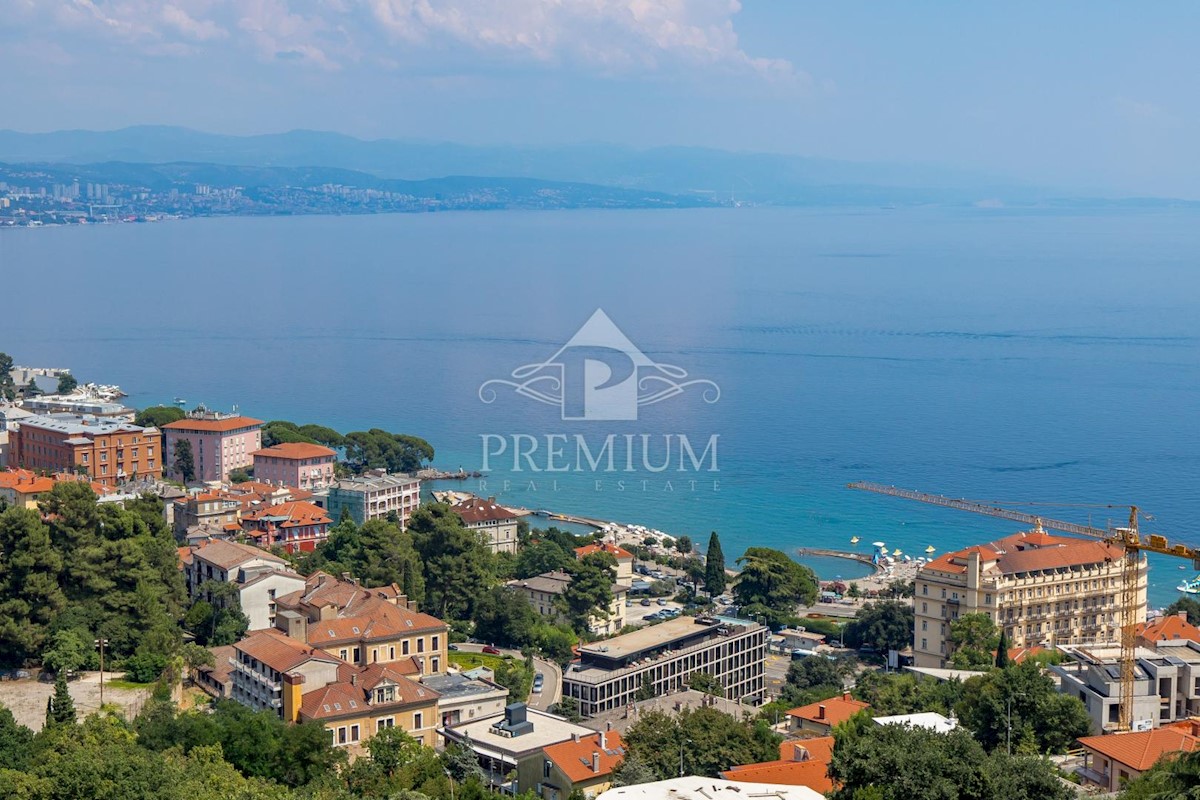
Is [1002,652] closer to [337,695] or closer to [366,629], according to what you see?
[366,629]

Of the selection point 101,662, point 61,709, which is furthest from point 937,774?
point 101,662

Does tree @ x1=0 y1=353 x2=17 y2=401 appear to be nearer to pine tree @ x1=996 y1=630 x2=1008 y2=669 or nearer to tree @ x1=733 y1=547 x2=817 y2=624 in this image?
tree @ x1=733 y1=547 x2=817 y2=624

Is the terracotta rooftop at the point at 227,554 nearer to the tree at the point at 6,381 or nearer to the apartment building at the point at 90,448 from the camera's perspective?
the apartment building at the point at 90,448

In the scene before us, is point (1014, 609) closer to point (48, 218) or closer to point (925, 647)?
point (925, 647)

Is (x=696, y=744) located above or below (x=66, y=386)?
above

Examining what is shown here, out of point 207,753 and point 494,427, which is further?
point 494,427

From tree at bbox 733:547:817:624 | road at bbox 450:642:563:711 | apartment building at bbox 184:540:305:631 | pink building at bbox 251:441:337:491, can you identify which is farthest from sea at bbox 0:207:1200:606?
apartment building at bbox 184:540:305:631

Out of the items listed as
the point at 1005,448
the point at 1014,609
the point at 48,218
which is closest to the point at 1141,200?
the point at 48,218
